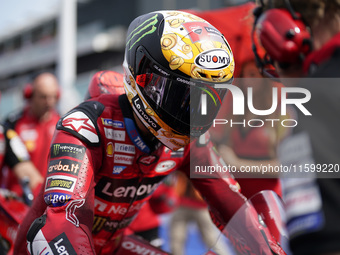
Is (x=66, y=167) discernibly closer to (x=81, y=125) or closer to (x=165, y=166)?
(x=81, y=125)

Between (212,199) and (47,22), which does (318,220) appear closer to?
(212,199)

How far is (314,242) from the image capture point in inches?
41.2

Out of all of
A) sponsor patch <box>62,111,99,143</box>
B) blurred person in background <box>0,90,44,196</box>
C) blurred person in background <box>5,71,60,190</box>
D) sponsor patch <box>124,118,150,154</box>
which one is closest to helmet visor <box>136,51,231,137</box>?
sponsor patch <box>124,118,150,154</box>

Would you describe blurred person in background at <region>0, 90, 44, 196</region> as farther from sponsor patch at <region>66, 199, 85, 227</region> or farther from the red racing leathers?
sponsor patch at <region>66, 199, 85, 227</region>

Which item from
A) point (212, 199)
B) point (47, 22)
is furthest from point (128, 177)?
point (47, 22)

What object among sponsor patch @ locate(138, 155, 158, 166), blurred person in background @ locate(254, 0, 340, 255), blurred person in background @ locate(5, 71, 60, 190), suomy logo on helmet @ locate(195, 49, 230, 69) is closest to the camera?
blurred person in background @ locate(254, 0, 340, 255)

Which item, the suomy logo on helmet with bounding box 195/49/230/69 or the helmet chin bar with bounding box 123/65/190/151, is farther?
the helmet chin bar with bounding box 123/65/190/151

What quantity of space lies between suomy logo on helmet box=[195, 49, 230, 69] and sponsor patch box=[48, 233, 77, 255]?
813 mm

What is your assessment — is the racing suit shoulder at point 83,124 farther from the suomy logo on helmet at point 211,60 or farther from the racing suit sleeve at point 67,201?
the suomy logo on helmet at point 211,60

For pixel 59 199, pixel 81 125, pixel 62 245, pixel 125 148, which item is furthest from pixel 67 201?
pixel 125 148

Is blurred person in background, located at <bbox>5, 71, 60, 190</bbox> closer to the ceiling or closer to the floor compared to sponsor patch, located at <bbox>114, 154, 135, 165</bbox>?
closer to the floor

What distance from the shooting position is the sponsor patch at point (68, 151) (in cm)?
185

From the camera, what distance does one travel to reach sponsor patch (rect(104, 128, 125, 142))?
206 cm

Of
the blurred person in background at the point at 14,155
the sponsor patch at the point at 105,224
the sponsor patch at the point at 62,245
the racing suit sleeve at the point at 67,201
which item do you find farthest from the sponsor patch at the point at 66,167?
the blurred person in background at the point at 14,155
